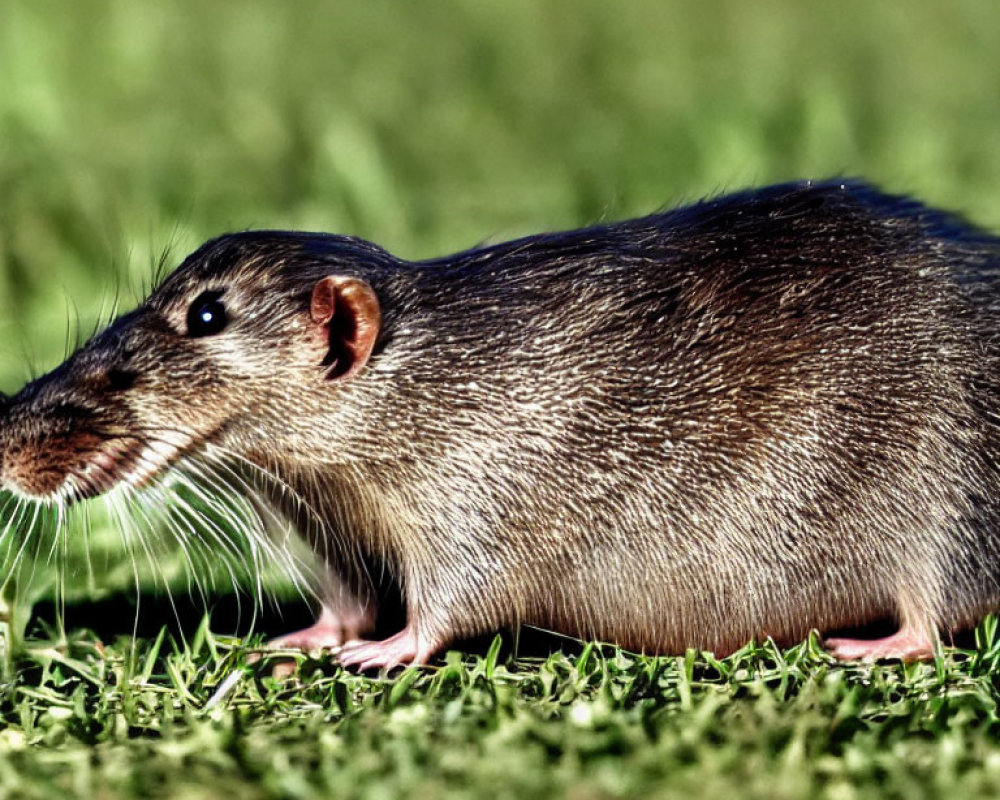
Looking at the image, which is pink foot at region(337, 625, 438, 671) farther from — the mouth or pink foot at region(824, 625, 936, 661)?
pink foot at region(824, 625, 936, 661)

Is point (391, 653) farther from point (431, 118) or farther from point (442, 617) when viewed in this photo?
point (431, 118)

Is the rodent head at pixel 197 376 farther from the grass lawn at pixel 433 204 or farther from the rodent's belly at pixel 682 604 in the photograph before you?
the rodent's belly at pixel 682 604

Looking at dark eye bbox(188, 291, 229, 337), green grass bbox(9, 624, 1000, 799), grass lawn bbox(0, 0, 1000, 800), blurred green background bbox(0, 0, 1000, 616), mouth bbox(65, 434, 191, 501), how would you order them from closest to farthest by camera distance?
green grass bbox(9, 624, 1000, 799) < grass lawn bbox(0, 0, 1000, 800) < mouth bbox(65, 434, 191, 501) < dark eye bbox(188, 291, 229, 337) < blurred green background bbox(0, 0, 1000, 616)

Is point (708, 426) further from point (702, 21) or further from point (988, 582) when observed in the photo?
point (702, 21)

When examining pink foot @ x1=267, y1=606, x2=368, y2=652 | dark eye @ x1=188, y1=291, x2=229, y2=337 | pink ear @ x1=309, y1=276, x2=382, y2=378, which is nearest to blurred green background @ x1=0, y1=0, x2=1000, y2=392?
pink foot @ x1=267, y1=606, x2=368, y2=652

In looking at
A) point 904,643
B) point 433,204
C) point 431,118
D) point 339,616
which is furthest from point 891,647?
point 431,118

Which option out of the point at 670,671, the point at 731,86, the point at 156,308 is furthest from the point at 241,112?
the point at 670,671
